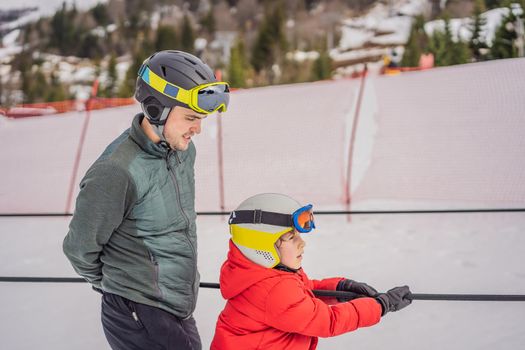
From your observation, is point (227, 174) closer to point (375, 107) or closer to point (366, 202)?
point (366, 202)

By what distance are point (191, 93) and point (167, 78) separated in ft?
0.30

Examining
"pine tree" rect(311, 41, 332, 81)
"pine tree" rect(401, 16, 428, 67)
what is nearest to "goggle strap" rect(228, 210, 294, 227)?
"pine tree" rect(401, 16, 428, 67)

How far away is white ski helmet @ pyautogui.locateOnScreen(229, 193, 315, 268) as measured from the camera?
1.74 metres

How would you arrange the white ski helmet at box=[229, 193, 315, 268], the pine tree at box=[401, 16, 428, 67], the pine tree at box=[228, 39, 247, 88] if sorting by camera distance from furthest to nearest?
the pine tree at box=[228, 39, 247, 88] < the pine tree at box=[401, 16, 428, 67] < the white ski helmet at box=[229, 193, 315, 268]

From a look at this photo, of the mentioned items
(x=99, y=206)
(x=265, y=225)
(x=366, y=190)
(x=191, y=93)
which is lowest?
(x=366, y=190)

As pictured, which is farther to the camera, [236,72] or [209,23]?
[209,23]

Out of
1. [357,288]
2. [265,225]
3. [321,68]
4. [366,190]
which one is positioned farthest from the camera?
[321,68]

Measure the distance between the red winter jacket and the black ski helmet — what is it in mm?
538

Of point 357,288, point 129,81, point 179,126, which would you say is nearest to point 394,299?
point 357,288

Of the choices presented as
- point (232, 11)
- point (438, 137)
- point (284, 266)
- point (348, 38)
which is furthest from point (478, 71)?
point (232, 11)

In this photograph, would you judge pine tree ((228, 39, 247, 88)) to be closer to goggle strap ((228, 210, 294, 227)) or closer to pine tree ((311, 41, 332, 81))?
pine tree ((311, 41, 332, 81))

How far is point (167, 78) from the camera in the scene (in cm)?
164

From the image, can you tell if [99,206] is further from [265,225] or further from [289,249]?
[289,249]

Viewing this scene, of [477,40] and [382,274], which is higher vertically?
[477,40]
